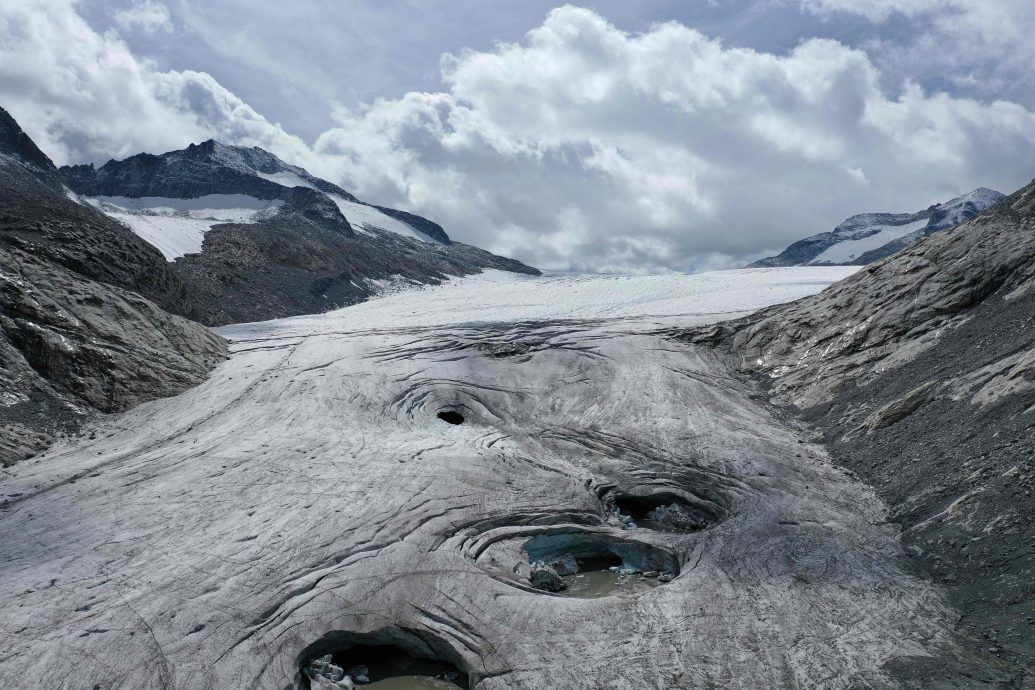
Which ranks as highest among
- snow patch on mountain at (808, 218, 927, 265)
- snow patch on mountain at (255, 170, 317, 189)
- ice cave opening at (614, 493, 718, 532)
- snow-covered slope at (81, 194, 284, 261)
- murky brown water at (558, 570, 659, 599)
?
snow patch on mountain at (808, 218, 927, 265)

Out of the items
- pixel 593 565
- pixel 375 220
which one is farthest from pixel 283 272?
pixel 375 220

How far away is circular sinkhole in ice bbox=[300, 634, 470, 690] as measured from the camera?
7699 mm

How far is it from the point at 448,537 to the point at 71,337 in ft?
37.0

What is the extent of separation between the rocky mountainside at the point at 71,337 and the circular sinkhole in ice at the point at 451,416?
6.57m

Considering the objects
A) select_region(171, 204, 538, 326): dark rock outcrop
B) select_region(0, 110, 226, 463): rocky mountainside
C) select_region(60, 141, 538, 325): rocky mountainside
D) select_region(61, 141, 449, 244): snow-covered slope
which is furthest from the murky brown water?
select_region(61, 141, 449, 244): snow-covered slope

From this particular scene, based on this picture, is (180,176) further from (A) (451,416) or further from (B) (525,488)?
(B) (525,488)

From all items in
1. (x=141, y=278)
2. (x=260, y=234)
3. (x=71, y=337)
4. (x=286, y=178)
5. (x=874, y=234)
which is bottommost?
(x=71, y=337)

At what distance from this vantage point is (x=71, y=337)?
15281 millimetres

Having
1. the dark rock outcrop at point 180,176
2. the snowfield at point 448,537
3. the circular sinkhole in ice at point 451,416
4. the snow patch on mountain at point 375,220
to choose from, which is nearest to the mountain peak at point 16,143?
the dark rock outcrop at point 180,176

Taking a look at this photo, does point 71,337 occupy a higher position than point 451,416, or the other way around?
point 71,337

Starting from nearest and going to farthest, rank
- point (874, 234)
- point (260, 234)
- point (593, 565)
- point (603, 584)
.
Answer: point (603, 584), point (593, 565), point (260, 234), point (874, 234)

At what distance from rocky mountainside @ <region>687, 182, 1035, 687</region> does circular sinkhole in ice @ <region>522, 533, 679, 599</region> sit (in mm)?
3624

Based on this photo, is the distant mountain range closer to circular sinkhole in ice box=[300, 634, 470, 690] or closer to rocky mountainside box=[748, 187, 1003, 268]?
circular sinkhole in ice box=[300, 634, 470, 690]

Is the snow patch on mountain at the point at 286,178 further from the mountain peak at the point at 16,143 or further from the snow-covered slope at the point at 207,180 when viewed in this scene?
the mountain peak at the point at 16,143
